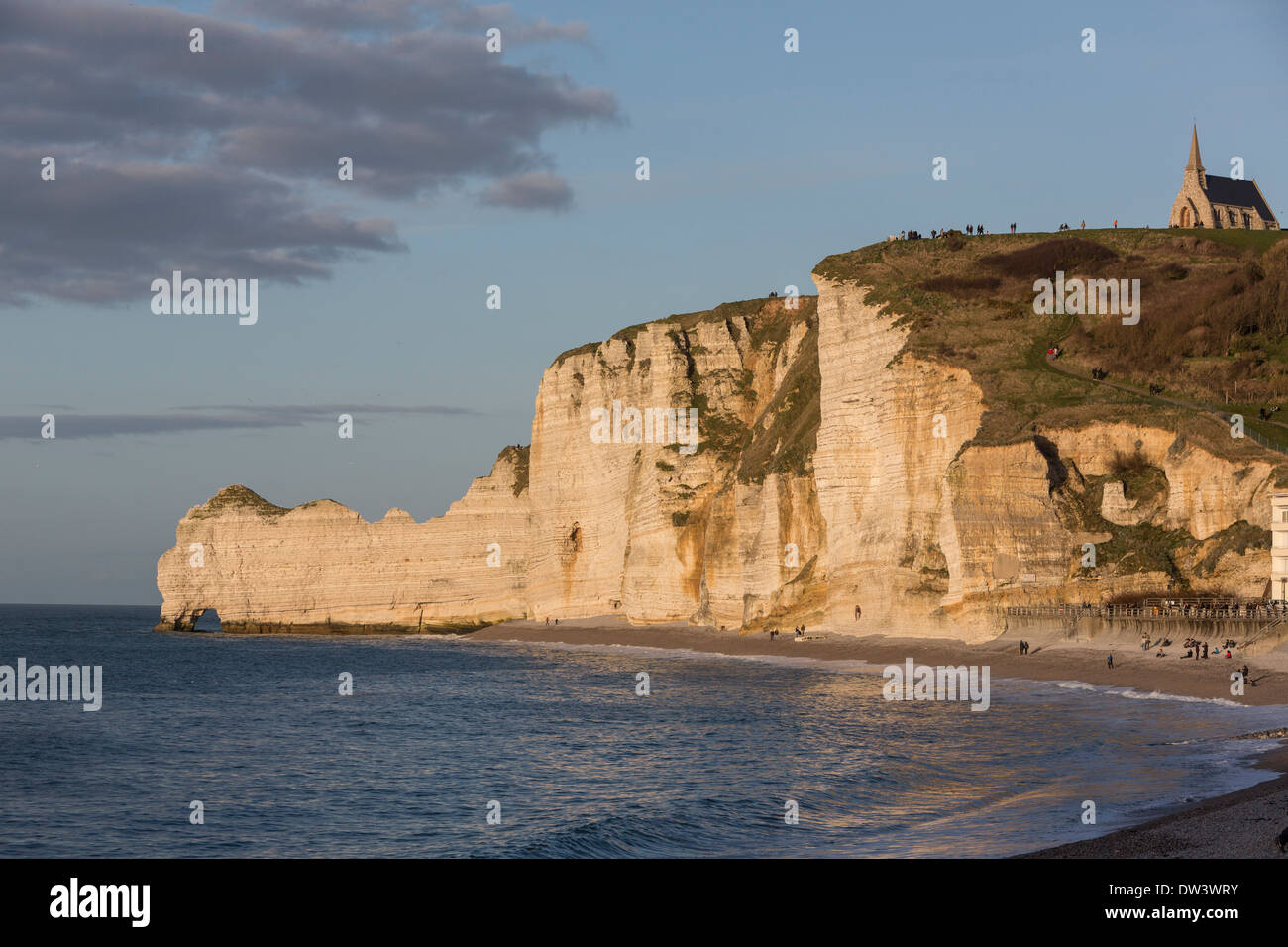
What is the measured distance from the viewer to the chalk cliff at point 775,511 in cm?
5681

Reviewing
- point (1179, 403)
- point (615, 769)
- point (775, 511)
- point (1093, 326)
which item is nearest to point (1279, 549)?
point (1179, 403)

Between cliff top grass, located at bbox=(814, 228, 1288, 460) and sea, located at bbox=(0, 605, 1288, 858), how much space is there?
17.9 metres

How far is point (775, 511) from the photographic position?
80.3 meters

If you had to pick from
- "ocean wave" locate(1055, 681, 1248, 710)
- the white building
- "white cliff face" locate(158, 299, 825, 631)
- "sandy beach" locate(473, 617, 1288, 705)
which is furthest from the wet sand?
"white cliff face" locate(158, 299, 825, 631)

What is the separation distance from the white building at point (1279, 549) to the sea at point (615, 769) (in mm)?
8527

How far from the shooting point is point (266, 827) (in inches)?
1078

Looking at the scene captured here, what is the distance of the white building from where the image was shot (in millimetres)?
47688

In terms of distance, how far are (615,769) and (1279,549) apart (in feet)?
93.1

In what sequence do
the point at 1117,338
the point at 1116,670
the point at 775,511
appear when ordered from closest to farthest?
the point at 1116,670 → the point at 1117,338 → the point at 775,511

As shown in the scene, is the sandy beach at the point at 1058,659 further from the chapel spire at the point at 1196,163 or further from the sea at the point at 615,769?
the chapel spire at the point at 1196,163

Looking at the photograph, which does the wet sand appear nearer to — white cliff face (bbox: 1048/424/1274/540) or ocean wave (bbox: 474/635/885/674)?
white cliff face (bbox: 1048/424/1274/540)

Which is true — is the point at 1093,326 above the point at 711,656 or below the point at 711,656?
above

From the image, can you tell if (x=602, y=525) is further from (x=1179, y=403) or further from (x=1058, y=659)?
(x=1058, y=659)
